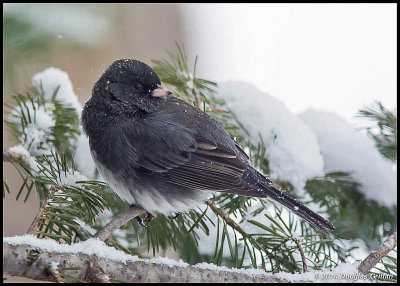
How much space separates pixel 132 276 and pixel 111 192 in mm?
835

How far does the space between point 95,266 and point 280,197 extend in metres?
0.81

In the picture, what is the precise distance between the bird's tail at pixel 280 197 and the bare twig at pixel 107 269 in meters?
0.46

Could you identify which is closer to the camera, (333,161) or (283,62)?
(333,161)

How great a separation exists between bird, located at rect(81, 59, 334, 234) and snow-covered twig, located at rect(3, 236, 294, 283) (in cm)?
58

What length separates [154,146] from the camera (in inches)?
74.1

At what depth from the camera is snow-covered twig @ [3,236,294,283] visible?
1.08 meters

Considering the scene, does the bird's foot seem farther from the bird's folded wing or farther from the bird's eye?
the bird's eye

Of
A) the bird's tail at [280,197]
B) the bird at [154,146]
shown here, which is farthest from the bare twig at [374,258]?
the bird at [154,146]

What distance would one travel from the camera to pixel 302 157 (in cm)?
195

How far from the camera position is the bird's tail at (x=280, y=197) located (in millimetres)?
1644

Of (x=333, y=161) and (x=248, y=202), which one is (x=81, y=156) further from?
(x=333, y=161)

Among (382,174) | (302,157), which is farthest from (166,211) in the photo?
(382,174)

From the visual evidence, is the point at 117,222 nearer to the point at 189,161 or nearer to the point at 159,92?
the point at 189,161

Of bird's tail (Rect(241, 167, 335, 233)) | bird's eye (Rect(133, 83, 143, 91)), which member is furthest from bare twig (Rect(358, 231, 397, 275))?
bird's eye (Rect(133, 83, 143, 91))
